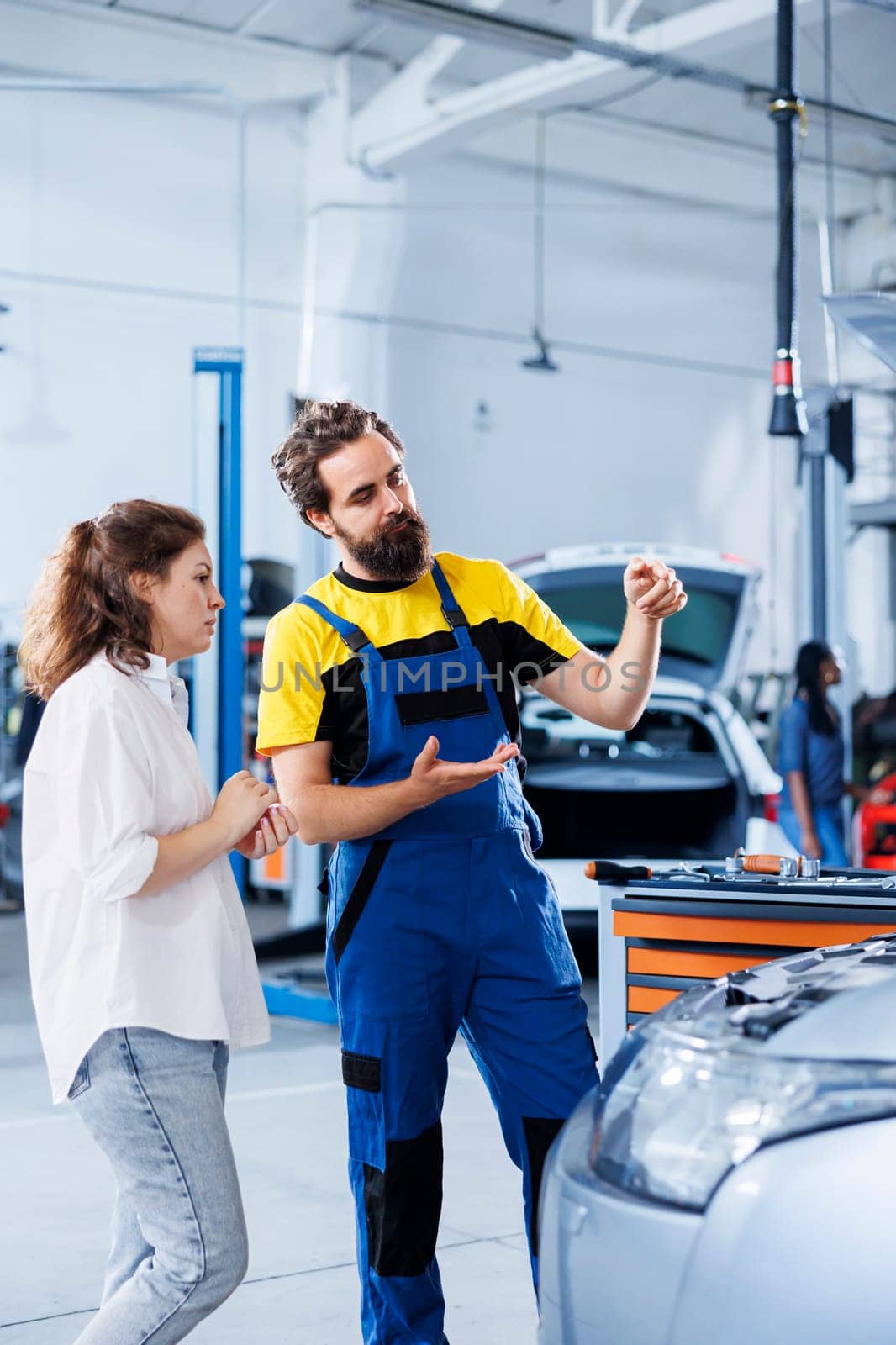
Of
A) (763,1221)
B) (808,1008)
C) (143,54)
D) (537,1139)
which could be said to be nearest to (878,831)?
(537,1139)

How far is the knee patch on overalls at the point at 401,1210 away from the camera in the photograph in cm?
216

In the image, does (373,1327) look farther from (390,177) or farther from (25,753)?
(390,177)

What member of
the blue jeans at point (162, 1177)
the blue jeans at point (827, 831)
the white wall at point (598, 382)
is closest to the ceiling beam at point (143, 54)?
the white wall at point (598, 382)

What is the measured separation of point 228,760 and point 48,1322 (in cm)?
268

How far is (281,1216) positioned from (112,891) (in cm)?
195

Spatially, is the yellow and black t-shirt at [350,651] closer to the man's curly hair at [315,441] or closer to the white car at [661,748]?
the man's curly hair at [315,441]

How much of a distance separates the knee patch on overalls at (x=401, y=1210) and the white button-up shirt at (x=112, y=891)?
0.46 meters

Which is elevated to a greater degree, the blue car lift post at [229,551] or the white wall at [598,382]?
the white wall at [598,382]

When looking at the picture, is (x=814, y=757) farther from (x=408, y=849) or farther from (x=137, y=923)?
(x=137, y=923)

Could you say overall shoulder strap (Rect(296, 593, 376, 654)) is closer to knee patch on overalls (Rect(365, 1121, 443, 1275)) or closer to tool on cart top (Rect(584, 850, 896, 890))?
tool on cart top (Rect(584, 850, 896, 890))

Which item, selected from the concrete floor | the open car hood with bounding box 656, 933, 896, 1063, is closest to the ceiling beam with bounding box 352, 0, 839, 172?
the concrete floor

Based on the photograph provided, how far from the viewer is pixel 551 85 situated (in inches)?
348

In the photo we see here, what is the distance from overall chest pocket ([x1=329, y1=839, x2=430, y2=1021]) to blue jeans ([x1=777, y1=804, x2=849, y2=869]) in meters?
4.42

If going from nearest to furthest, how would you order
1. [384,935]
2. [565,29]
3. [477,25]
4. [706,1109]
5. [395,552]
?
Result: [706,1109] < [384,935] < [395,552] < [477,25] < [565,29]
